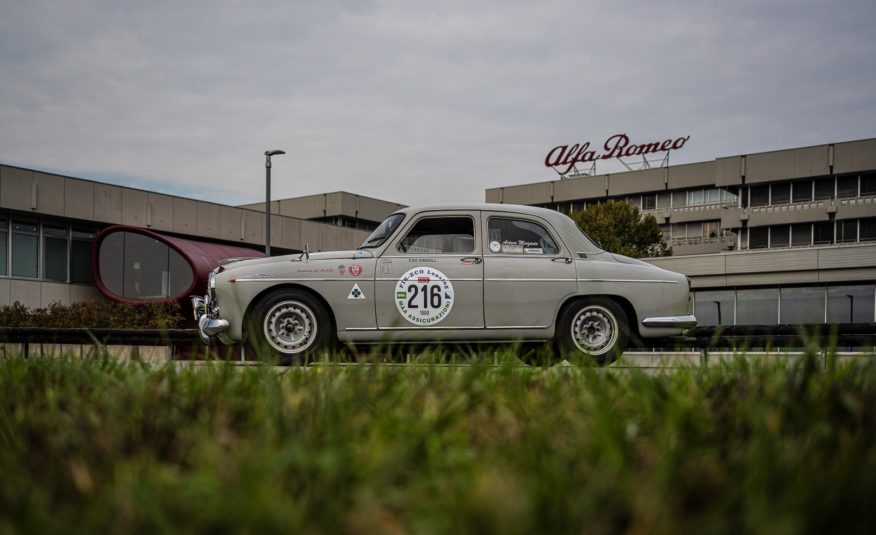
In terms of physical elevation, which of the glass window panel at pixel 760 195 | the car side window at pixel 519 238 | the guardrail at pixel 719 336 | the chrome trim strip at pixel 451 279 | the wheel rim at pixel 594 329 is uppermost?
the glass window panel at pixel 760 195

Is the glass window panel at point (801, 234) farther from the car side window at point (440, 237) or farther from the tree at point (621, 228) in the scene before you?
the car side window at point (440, 237)

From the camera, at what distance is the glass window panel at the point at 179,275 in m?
33.5

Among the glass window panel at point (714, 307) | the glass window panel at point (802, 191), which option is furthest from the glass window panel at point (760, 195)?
the glass window panel at point (714, 307)

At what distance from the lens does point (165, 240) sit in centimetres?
3347

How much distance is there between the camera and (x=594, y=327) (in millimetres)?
9078

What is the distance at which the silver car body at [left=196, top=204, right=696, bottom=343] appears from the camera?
28.8 feet

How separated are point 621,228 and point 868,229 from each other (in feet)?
63.1

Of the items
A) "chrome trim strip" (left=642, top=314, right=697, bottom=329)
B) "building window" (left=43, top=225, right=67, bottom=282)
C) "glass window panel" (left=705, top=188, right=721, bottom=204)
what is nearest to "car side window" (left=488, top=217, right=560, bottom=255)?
"chrome trim strip" (left=642, top=314, right=697, bottom=329)

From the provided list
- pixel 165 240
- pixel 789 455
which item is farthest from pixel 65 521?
pixel 165 240

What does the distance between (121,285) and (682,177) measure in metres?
55.0

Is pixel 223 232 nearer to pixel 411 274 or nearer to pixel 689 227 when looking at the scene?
pixel 411 274

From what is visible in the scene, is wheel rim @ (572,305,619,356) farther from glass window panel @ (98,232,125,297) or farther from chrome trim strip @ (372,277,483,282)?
glass window panel @ (98,232,125,297)

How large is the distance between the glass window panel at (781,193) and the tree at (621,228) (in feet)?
41.4

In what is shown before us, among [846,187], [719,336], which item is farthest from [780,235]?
[719,336]
